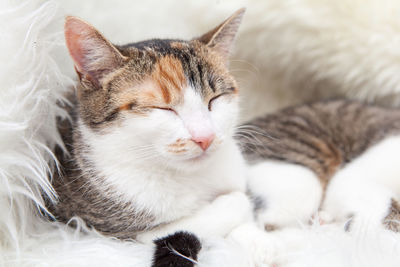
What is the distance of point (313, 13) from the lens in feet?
3.98

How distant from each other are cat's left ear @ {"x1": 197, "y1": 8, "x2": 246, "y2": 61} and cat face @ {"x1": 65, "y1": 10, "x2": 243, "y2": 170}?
0.24ft

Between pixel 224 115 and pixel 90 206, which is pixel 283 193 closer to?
pixel 224 115

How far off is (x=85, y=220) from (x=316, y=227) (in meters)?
0.47

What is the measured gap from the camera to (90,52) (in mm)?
752

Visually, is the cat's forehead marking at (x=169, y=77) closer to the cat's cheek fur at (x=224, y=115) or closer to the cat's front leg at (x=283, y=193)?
the cat's cheek fur at (x=224, y=115)

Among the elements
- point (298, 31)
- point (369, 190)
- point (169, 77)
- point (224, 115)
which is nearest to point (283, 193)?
point (369, 190)

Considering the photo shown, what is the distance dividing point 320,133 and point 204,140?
0.59 m

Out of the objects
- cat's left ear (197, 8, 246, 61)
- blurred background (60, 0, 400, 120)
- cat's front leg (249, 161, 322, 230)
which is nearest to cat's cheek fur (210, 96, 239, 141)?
cat's left ear (197, 8, 246, 61)

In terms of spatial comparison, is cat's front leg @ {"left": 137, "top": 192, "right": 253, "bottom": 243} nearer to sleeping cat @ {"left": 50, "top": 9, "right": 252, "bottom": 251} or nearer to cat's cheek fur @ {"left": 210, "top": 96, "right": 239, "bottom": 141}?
sleeping cat @ {"left": 50, "top": 9, "right": 252, "bottom": 251}

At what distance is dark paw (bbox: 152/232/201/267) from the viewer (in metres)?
0.66

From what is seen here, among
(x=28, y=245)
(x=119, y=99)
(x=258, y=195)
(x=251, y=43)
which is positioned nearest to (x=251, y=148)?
(x=258, y=195)

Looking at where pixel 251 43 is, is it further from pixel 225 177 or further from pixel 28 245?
pixel 28 245

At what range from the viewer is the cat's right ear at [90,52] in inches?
28.6

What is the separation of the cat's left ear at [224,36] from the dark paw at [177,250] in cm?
40
